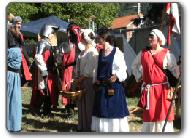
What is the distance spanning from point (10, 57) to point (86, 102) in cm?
68

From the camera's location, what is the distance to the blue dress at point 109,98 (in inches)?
230

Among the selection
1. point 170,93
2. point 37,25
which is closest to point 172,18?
point 170,93

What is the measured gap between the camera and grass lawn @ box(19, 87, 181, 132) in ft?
19.3

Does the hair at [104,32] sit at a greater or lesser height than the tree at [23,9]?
lesser

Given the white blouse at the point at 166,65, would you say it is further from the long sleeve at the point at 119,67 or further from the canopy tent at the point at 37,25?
the canopy tent at the point at 37,25

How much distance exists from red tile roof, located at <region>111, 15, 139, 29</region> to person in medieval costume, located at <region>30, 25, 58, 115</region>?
0.45 meters

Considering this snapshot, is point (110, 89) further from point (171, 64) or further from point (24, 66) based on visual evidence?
point (24, 66)

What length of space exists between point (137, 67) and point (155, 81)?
173mm

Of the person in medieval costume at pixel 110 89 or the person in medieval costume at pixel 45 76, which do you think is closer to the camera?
the person in medieval costume at pixel 110 89

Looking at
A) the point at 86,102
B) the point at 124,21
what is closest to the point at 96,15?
the point at 124,21

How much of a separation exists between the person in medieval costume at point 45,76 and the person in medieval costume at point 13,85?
0.12 meters

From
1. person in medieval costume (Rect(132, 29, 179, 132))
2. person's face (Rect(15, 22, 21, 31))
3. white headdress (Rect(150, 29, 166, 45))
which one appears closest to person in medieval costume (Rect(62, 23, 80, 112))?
person's face (Rect(15, 22, 21, 31))

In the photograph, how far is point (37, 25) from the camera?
5.89 meters

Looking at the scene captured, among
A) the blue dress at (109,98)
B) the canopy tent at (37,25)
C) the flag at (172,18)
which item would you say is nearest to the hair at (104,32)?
the blue dress at (109,98)
